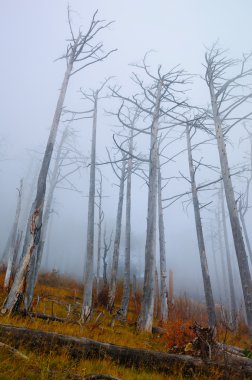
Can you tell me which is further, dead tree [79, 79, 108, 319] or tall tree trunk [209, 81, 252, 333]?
dead tree [79, 79, 108, 319]

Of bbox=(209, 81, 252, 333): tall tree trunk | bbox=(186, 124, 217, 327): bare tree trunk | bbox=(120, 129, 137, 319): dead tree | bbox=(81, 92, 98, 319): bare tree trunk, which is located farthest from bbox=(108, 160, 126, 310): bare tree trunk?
bbox=(209, 81, 252, 333): tall tree trunk

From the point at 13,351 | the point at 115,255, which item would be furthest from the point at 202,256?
the point at 13,351

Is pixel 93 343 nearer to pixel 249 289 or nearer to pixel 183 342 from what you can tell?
pixel 183 342

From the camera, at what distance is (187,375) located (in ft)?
12.7

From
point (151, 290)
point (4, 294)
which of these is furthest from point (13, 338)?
point (4, 294)

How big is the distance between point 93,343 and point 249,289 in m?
4.19

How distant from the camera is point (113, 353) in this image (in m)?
3.92

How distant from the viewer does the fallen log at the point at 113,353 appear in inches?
145

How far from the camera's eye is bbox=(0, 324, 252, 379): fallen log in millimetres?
3676

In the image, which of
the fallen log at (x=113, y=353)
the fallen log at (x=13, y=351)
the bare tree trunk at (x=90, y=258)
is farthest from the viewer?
the bare tree trunk at (x=90, y=258)

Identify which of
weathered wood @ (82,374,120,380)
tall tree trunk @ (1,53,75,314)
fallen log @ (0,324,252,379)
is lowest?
weathered wood @ (82,374,120,380)

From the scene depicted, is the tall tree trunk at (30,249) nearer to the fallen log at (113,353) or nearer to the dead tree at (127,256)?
the fallen log at (113,353)

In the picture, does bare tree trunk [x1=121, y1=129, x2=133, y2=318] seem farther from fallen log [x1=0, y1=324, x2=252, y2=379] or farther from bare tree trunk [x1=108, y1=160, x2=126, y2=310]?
fallen log [x1=0, y1=324, x2=252, y2=379]

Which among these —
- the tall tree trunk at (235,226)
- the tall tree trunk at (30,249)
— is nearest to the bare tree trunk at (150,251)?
the tall tree trunk at (235,226)
